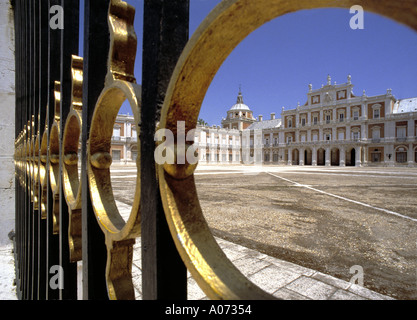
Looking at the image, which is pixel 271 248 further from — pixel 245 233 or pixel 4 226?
pixel 4 226

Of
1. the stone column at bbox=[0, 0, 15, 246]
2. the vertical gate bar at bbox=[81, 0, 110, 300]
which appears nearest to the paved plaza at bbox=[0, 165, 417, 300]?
the stone column at bbox=[0, 0, 15, 246]

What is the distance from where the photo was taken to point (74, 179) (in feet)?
2.92

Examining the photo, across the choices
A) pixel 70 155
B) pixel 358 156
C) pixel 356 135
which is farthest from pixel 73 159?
pixel 356 135

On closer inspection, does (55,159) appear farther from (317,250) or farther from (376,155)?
(376,155)

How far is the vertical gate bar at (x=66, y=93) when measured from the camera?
90 cm

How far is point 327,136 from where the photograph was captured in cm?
3816

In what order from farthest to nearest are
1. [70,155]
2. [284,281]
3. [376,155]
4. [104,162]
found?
[376,155] < [284,281] < [70,155] < [104,162]

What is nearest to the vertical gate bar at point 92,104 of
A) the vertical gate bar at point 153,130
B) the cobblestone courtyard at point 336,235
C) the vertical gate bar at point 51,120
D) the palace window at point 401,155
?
the vertical gate bar at point 153,130

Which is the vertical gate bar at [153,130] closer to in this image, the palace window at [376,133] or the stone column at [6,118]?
the stone column at [6,118]

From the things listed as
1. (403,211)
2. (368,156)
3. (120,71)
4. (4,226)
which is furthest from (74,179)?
(368,156)

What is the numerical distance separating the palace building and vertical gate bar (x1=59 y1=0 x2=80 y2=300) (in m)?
26.5

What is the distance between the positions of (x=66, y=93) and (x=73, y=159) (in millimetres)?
273

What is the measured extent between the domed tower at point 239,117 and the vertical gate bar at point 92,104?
5427 cm
